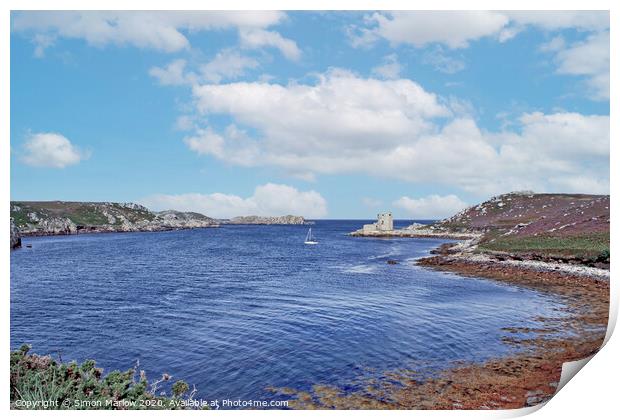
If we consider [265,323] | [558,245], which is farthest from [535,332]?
[558,245]

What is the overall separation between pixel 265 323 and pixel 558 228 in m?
24.5

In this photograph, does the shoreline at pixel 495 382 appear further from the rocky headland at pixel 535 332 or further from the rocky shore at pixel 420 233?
the rocky shore at pixel 420 233

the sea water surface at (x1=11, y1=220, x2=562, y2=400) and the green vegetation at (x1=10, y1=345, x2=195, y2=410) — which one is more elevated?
the green vegetation at (x1=10, y1=345, x2=195, y2=410)

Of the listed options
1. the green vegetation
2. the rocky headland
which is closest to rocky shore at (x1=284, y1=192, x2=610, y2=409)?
the rocky headland

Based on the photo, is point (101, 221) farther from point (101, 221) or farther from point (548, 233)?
point (548, 233)

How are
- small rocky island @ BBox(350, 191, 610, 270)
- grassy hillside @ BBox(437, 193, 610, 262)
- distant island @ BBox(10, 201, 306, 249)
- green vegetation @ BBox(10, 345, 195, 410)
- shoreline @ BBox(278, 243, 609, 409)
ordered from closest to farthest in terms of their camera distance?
green vegetation @ BBox(10, 345, 195, 410) < shoreline @ BBox(278, 243, 609, 409) < grassy hillside @ BBox(437, 193, 610, 262) < small rocky island @ BBox(350, 191, 610, 270) < distant island @ BBox(10, 201, 306, 249)

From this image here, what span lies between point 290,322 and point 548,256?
26.0 metres

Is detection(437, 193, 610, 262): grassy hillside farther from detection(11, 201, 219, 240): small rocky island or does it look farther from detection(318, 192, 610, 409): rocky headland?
detection(11, 201, 219, 240): small rocky island

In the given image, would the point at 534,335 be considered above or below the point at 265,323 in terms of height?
above

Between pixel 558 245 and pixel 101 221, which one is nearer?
pixel 558 245

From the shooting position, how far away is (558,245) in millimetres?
31359

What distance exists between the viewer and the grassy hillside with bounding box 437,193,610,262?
1930 centimetres

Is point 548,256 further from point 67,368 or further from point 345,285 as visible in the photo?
point 67,368

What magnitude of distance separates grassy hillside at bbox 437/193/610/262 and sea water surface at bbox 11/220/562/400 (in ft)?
13.3
